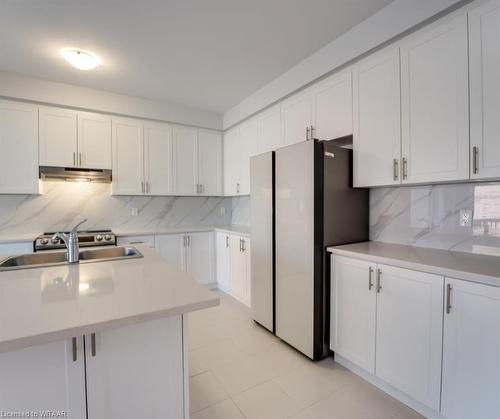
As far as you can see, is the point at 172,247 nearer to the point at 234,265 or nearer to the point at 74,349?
the point at 234,265

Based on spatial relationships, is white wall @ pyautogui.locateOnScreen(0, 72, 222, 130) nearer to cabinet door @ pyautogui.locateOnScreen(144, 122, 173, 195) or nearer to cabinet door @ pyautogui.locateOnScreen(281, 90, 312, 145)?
cabinet door @ pyautogui.locateOnScreen(144, 122, 173, 195)

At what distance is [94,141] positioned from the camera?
10.7ft

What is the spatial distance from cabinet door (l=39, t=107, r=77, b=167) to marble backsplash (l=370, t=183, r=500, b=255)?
343cm

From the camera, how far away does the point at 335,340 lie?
2076 millimetres

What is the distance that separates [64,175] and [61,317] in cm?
280

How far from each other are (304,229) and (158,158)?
2.50m

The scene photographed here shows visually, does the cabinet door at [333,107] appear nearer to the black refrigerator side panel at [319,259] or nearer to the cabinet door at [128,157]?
the black refrigerator side panel at [319,259]

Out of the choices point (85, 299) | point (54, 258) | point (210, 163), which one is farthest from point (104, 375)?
point (210, 163)

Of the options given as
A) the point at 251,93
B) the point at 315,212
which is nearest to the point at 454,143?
the point at 315,212

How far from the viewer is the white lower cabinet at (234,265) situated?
10.5ft

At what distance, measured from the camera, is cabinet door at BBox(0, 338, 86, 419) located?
2.79 feet

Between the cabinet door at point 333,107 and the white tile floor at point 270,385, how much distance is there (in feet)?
6.43

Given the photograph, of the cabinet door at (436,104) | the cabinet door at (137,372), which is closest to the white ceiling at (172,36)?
the cabinet door at (436,104)

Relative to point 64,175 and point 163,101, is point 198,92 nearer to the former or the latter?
point 163,101
